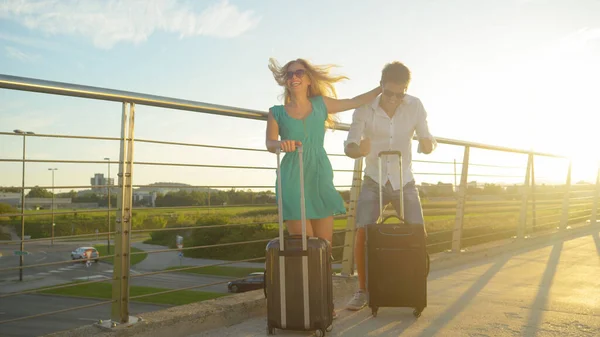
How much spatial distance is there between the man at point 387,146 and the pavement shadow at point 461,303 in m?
0.52

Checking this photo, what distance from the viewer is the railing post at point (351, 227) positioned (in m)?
4.13

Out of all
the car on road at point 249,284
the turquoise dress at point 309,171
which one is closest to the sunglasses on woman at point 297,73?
the turquoise dress at point 309,171

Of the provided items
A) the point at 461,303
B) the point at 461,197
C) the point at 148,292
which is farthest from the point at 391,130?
the point at 148,292

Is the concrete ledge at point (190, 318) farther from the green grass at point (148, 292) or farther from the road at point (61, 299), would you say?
the green grass at point (148, 292)

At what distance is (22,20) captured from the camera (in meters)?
83.1

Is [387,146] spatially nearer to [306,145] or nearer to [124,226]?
[306,145]

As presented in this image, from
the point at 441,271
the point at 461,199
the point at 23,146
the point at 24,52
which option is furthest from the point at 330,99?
the point at 24,52

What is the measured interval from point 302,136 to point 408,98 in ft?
2.84

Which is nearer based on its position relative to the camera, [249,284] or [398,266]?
[398,266]

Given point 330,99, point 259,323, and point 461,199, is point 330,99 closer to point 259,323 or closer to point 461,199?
point 259,323

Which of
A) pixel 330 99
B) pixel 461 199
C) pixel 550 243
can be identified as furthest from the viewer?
pixel 550 243

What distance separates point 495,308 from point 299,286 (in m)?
1.39

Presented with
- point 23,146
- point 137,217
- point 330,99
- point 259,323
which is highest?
point 330,99

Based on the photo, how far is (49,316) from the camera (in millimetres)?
62062
